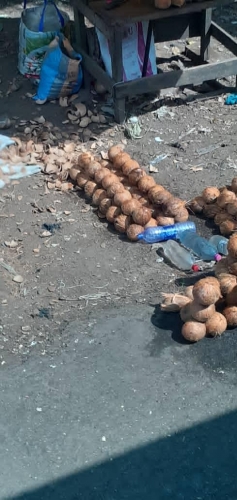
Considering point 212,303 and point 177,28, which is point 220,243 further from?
point 177,28

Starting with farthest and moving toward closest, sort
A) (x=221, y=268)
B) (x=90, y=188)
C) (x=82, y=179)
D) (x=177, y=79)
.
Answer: (x=177, y=79) < (x=82, y=179) < (x=90, y=188) < (x=221, y=268)

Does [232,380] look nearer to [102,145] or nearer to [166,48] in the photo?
[102,145]

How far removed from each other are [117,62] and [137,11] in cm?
49

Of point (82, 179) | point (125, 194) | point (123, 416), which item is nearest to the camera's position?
point (123, 416)

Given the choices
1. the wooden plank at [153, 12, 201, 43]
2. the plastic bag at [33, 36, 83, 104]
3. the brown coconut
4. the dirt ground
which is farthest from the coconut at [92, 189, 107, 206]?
the wooden plank at [153, 12, 201, 43]

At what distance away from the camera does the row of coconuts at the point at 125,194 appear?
218 inches

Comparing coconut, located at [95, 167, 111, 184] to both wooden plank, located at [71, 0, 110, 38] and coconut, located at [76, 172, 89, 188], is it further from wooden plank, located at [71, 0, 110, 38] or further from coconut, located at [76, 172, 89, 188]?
wooden plank, located at [71, 0, 110, 38]

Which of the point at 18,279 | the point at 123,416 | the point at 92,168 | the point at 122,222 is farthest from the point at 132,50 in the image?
the point at 123,416

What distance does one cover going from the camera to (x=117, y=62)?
684cm

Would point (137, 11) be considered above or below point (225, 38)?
above

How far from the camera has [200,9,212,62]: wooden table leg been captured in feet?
24.9

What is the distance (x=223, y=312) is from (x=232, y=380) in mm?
501

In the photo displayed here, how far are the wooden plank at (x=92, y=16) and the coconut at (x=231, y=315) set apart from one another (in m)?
3.30

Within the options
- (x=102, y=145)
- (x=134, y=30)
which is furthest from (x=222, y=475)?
(x=134, y=30)
